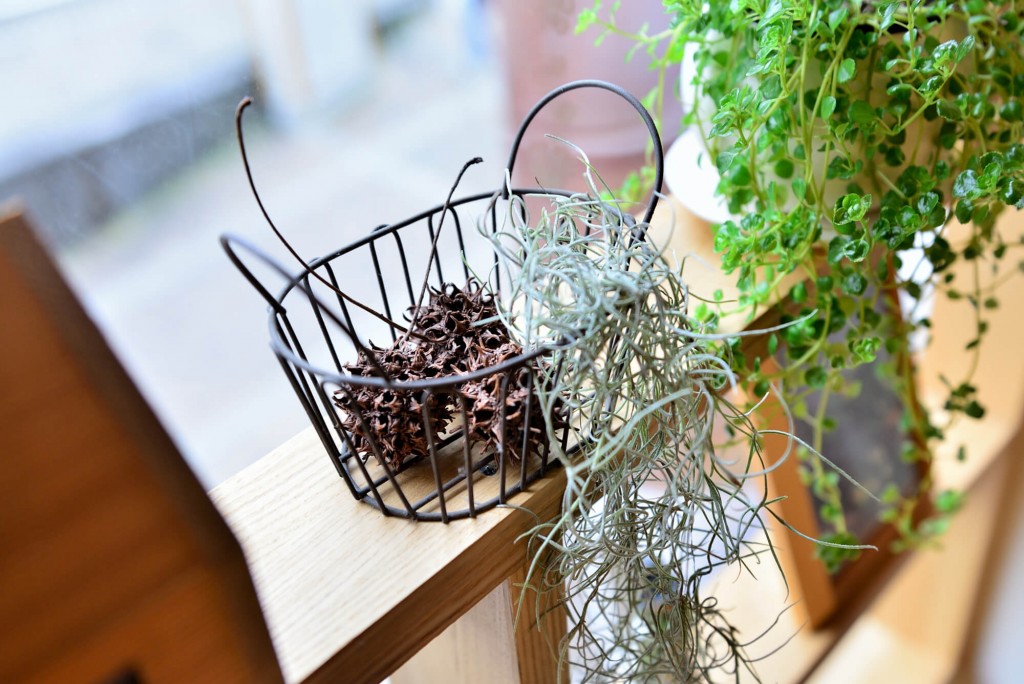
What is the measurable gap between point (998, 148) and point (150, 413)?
571 mm

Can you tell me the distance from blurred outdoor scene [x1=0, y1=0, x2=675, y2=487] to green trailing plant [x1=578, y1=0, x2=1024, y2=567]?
21 centimetres

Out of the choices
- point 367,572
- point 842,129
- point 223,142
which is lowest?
point 367,572

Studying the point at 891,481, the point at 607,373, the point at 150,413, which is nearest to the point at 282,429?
the point at 607,373

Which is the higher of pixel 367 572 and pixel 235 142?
pixel 235 142

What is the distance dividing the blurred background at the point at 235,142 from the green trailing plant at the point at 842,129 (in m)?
0.17

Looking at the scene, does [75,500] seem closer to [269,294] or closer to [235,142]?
[269,294]

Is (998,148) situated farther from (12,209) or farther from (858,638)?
(858,638)

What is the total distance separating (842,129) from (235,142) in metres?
0.44

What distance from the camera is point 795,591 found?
913 millimetres

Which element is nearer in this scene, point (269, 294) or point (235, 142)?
point (269, 294)

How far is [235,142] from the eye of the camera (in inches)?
25.5

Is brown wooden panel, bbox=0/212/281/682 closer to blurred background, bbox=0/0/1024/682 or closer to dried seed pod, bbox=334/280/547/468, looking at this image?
dried seed pod, bbox=334/280/547/468

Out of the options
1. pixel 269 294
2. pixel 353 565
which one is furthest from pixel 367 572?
pixel 269 294

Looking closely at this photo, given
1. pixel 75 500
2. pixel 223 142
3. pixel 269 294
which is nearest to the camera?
pixel 75 500
